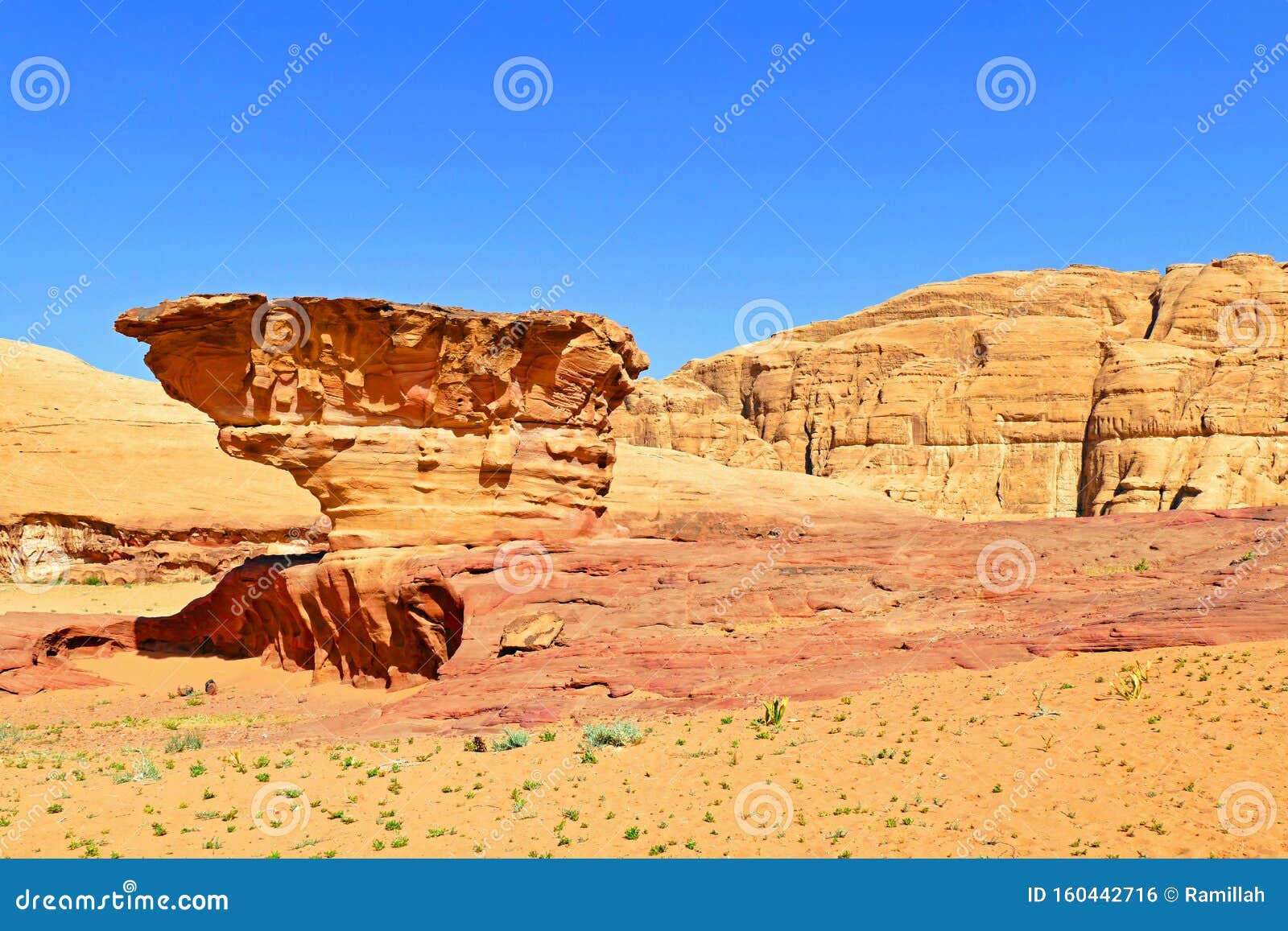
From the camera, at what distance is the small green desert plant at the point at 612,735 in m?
11.9

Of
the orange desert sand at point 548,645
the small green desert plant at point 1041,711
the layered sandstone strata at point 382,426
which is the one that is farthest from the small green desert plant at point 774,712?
the layered sandstone strata at point 382,426

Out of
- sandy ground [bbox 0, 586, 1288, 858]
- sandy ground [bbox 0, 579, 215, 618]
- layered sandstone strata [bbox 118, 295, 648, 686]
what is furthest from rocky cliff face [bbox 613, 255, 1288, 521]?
sandy ground [bbox 0, 586, 1288, 858]

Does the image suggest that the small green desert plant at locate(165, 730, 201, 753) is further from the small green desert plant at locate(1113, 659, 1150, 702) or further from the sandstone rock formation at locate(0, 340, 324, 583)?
the sandstone rock formation at locate(0, 340, 324, 583)

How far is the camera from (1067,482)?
236 feet

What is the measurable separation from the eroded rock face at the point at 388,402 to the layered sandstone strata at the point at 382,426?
3 cm

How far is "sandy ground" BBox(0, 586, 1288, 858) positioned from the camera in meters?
8.93

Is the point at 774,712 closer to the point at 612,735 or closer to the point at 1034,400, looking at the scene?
the point at 612,735

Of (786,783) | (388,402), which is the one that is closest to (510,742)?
(786,783)

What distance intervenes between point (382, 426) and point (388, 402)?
518mm

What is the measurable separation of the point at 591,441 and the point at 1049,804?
14.4 meters

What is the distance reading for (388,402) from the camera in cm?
2100

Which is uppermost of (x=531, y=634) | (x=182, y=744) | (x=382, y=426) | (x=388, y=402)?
(x=388, y=402)

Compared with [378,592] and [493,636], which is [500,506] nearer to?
[378,592]

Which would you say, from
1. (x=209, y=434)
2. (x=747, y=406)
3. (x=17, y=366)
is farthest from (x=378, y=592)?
(x=747, y=406)
